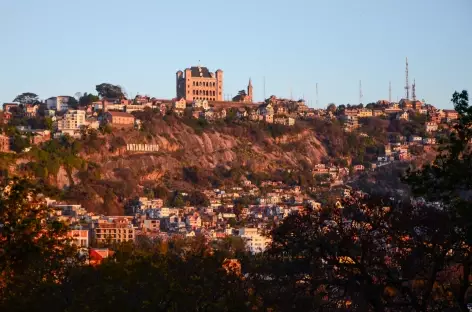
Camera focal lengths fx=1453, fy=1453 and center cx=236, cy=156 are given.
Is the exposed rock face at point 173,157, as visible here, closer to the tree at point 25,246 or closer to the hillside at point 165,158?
the hillside at point 165,158

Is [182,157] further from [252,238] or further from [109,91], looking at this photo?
[252,238]

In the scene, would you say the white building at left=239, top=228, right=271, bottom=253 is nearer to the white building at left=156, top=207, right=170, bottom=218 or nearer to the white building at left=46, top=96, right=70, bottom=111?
the white building at left=156, top=207, right=170, bottom=218

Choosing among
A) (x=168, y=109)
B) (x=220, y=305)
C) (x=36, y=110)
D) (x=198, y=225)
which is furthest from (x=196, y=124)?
(x=220, y=305)

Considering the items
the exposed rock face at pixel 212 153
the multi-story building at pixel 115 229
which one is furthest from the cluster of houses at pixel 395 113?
the multi-story building at pixel 115 229

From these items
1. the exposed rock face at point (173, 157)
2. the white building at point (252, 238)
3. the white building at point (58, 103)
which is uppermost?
the white building at point (58, 103)

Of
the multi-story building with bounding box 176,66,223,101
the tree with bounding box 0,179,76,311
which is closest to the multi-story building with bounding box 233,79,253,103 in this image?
the multi-story building with bounding box 176,66,223,101

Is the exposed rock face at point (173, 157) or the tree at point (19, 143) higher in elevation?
the tree at point (19, 143)
